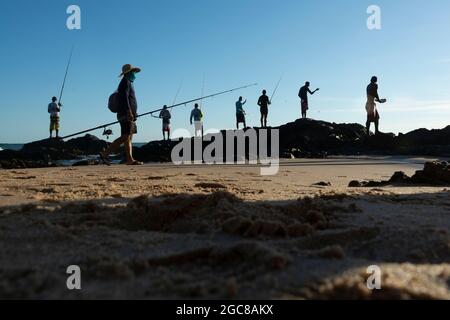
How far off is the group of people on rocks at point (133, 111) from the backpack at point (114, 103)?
0.06 meters

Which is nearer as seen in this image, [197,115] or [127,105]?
[127,105]

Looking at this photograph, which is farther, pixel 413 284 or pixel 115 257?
pixel 115 257

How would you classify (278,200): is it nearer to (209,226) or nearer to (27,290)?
(209,226)

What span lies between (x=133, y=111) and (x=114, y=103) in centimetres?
38

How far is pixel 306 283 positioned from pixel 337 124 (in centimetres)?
2141

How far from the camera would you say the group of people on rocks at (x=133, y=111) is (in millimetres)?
7863

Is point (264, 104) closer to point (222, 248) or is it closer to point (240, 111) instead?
point (240, 111)

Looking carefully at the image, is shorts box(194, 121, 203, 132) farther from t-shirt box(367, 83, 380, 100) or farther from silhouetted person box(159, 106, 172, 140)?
t-shirt box(367, 83, 380, 100)

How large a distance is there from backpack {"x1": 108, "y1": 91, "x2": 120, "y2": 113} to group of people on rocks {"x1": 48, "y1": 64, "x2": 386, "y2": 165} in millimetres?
57

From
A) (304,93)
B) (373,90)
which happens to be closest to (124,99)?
(373,90)

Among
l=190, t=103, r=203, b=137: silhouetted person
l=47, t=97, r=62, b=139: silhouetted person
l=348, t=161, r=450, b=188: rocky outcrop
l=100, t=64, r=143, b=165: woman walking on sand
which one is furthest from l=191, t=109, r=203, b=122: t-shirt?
l=348, t=161, r=450, b=188: rocky outcrop

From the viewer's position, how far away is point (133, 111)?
807 cm
